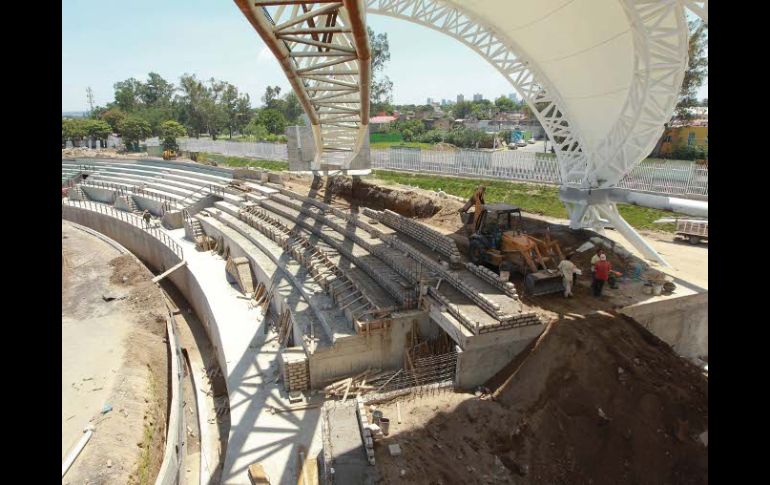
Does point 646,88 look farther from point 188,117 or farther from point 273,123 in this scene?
point 188,117

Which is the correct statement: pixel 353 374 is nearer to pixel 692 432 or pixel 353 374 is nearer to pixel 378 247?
pixel 378 247

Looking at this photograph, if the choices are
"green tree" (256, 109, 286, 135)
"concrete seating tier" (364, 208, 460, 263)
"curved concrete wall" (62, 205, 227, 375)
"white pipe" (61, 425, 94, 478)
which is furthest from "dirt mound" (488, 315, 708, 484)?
→ "green tree" (256, 109, 286, 135)

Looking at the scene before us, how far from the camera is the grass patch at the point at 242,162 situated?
40.5 metres

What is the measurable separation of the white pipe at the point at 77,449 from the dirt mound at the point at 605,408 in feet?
30.5

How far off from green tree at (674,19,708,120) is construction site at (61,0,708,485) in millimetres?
21487

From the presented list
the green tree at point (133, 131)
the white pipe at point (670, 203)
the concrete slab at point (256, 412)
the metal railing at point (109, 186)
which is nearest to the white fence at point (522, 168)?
the white pipe at point (670, 203)

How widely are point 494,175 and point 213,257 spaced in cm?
1815

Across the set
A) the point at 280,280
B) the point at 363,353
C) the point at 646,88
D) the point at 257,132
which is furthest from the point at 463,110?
the point at 363,353

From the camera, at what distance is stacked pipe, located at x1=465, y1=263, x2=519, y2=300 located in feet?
37.0

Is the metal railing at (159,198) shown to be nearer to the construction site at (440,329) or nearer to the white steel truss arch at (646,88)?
the construction site at (440,329)

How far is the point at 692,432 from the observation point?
27.2 feet

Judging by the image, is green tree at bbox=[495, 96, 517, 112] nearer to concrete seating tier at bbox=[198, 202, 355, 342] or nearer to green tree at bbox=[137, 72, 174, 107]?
green tree at bbox=[137, 72, 174, 107]

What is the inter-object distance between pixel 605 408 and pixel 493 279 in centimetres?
438
